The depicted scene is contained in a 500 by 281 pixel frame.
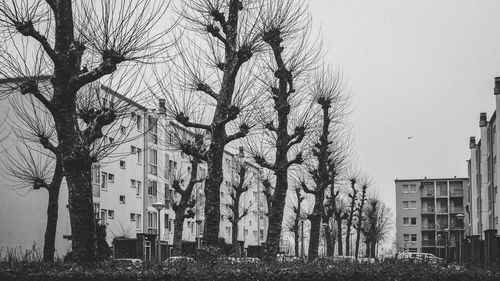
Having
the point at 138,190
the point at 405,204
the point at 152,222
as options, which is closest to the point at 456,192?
the point at 405,204

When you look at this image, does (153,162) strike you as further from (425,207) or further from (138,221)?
(425,207)

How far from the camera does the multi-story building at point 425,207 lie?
108 metres

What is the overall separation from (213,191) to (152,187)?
1602 inches

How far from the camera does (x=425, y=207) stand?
111 metres

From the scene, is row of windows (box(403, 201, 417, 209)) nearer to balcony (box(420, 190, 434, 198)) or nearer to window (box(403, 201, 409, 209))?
window (box(403, 201, 409, 209))

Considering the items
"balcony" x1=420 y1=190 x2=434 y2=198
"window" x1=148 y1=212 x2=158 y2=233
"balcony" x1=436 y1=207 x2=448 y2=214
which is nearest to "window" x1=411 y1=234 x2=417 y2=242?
"balcony" x1=436 y1=207 x2=448 y2=214

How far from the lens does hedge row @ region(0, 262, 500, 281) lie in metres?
14.8

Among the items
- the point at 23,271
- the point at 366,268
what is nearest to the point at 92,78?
the point at 23,271

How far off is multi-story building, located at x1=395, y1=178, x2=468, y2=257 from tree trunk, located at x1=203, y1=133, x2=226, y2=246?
91.0m

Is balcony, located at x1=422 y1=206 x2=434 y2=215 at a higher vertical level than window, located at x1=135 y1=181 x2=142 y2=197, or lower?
lower

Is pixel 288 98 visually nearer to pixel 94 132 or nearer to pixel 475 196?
pixel 94 132

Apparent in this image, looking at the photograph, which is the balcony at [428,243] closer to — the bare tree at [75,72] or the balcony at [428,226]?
the balcony at [428,226]

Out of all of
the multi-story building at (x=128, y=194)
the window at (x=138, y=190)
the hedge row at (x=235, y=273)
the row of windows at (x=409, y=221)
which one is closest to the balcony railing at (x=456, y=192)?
the row of windows at (x=409, y=221)

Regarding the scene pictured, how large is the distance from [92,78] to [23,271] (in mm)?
4639
